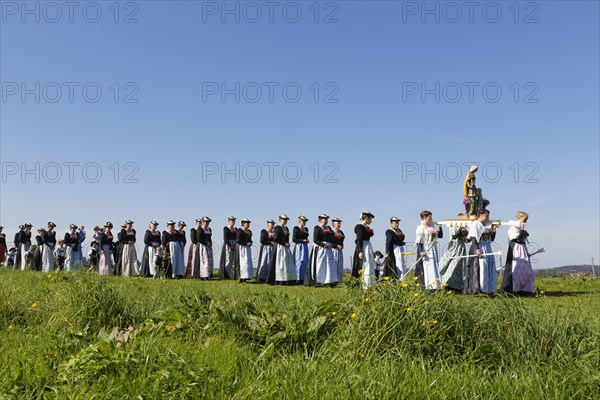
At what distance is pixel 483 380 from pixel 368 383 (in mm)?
823

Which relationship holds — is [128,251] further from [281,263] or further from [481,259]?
[481,259]

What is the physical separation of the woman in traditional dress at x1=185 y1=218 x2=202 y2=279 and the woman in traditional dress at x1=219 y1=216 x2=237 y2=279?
988mm

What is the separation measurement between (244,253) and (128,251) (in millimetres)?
5111

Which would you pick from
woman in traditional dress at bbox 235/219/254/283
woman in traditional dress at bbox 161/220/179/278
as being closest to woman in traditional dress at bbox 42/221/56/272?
woman in traditional dress at bbox 161/220/179/278

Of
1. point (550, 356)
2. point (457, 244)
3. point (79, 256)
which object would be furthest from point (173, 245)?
point (550, 356)

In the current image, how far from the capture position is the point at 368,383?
3426mm

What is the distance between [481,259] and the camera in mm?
11508

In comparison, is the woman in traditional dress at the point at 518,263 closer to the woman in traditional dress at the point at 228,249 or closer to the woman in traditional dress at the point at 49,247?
the woman in traditional dress at the point at 228,249

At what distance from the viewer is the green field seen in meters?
3.44

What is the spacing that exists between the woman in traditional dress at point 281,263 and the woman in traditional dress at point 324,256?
4.38 ft

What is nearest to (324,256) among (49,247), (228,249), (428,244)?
(428,244)

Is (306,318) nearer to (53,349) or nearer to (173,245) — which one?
(53,349)

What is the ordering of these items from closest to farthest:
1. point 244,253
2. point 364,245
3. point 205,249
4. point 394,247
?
1. point 394,247
2. point 364,245
3. point 244,253
4. point 205,249

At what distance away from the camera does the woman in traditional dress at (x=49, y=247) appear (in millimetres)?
20603
